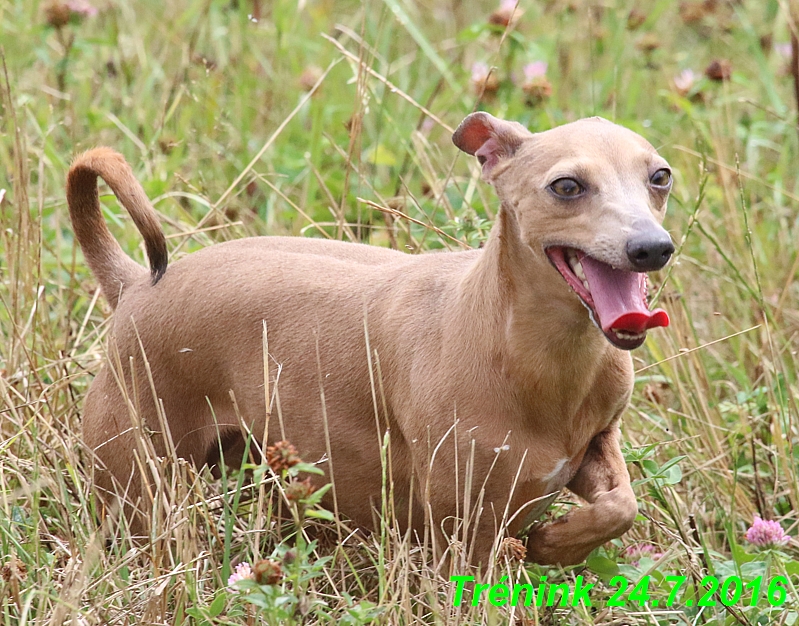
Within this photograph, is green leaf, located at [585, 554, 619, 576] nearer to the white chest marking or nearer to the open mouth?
the white chest marking

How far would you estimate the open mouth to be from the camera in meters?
2.52

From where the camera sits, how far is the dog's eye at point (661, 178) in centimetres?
268

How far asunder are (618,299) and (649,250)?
0.63 feet

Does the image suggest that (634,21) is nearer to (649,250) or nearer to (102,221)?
(102,221)

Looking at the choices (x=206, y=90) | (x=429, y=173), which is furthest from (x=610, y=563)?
(x=206, y=90)

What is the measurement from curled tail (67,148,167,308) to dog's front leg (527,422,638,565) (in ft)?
4.16

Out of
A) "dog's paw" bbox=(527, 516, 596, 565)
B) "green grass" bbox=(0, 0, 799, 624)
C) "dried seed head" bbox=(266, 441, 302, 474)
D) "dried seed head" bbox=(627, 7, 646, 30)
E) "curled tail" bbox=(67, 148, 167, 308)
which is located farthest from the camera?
"dried seed head" bbox=(627, 7, 646, 30)

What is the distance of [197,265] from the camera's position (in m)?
3.37

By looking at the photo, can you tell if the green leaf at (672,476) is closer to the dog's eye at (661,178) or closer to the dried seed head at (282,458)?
the dog's eye at (661,178)

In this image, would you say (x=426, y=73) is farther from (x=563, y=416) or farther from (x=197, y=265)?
(x=563, y=416)

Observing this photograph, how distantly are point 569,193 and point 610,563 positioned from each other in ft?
3.05

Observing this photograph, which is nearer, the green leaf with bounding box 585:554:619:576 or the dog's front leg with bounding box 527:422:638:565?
the dog's front leg with bounding box 527:422:638:565

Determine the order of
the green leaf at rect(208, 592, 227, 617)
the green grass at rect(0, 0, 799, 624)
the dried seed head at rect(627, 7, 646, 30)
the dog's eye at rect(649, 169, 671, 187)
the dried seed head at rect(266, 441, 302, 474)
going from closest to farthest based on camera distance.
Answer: the dried seed head at rect(266, 441, 302, 474), the green leaf at rect(208, 592, 227, 617), the dog's eye at rect(649, 169, 671, 187), the green grass at rect(0, 0, 799, 624), the dried seed head at rect(627, 7, 646, 30)

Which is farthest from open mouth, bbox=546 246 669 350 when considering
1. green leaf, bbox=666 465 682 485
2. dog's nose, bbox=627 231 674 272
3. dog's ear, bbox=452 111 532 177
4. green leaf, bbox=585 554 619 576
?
green leaf, bbox=585 554 619 576
